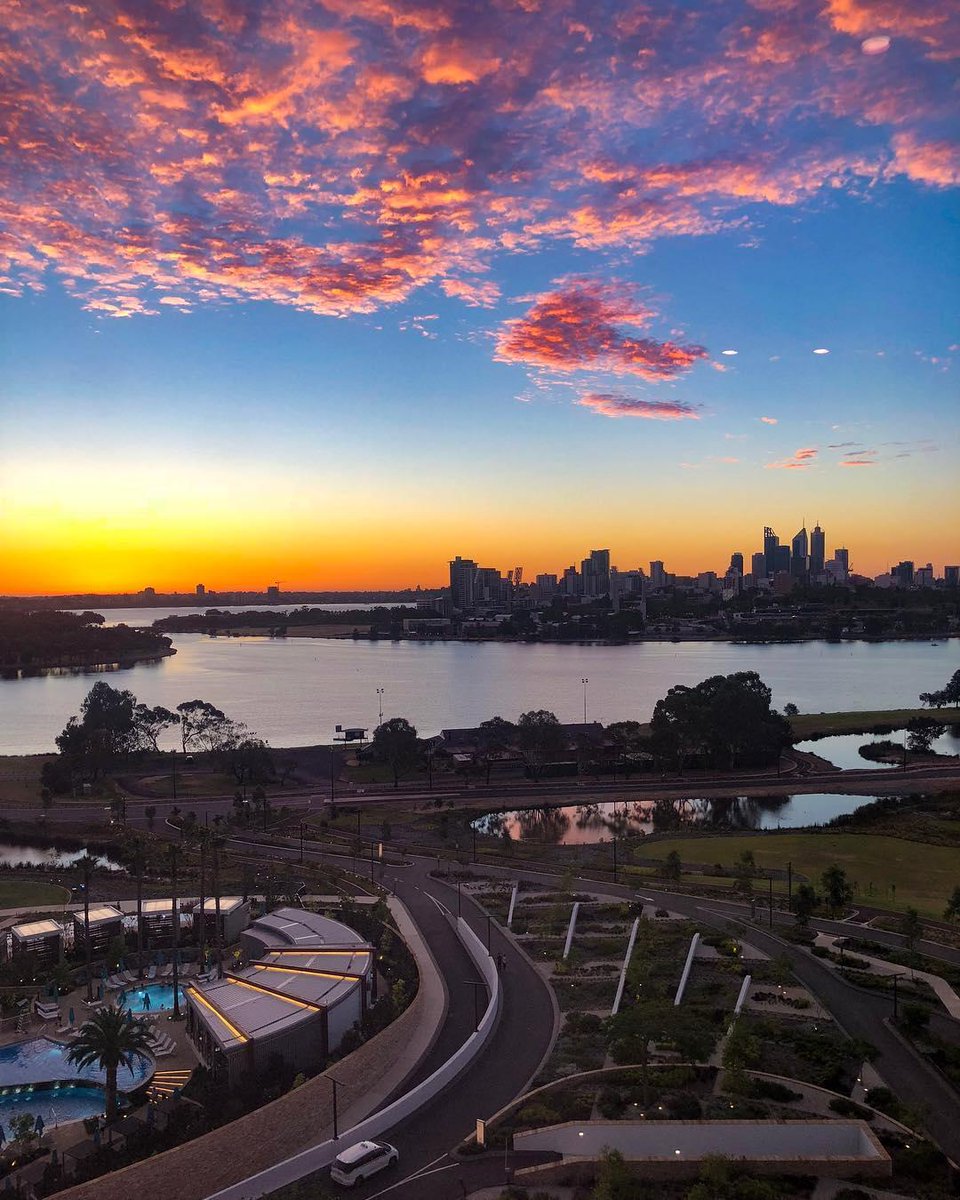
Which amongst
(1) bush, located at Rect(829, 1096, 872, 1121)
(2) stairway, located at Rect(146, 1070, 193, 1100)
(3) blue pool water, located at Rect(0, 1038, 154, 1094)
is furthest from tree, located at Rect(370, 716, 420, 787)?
(1) bush, located at Rect(829, 1096, 872, 1121)

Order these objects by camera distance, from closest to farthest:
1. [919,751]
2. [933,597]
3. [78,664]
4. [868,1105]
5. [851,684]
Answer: [868,1105] < [919,751] < [851,684] < [78,664] < [933,597]

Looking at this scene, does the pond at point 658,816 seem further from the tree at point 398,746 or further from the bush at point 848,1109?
the bush at point 848,1109

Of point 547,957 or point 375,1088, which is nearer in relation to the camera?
point 375,1088

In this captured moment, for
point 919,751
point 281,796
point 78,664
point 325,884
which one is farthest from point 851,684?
point 78,664

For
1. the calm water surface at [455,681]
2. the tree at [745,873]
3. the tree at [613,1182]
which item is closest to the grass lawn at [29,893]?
the tree at [745,873]

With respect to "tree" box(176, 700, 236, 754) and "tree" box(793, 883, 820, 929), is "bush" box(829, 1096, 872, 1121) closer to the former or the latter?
"tree" box(793, 883, 820, 929)

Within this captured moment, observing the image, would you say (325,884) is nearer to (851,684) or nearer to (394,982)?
(394,982)
